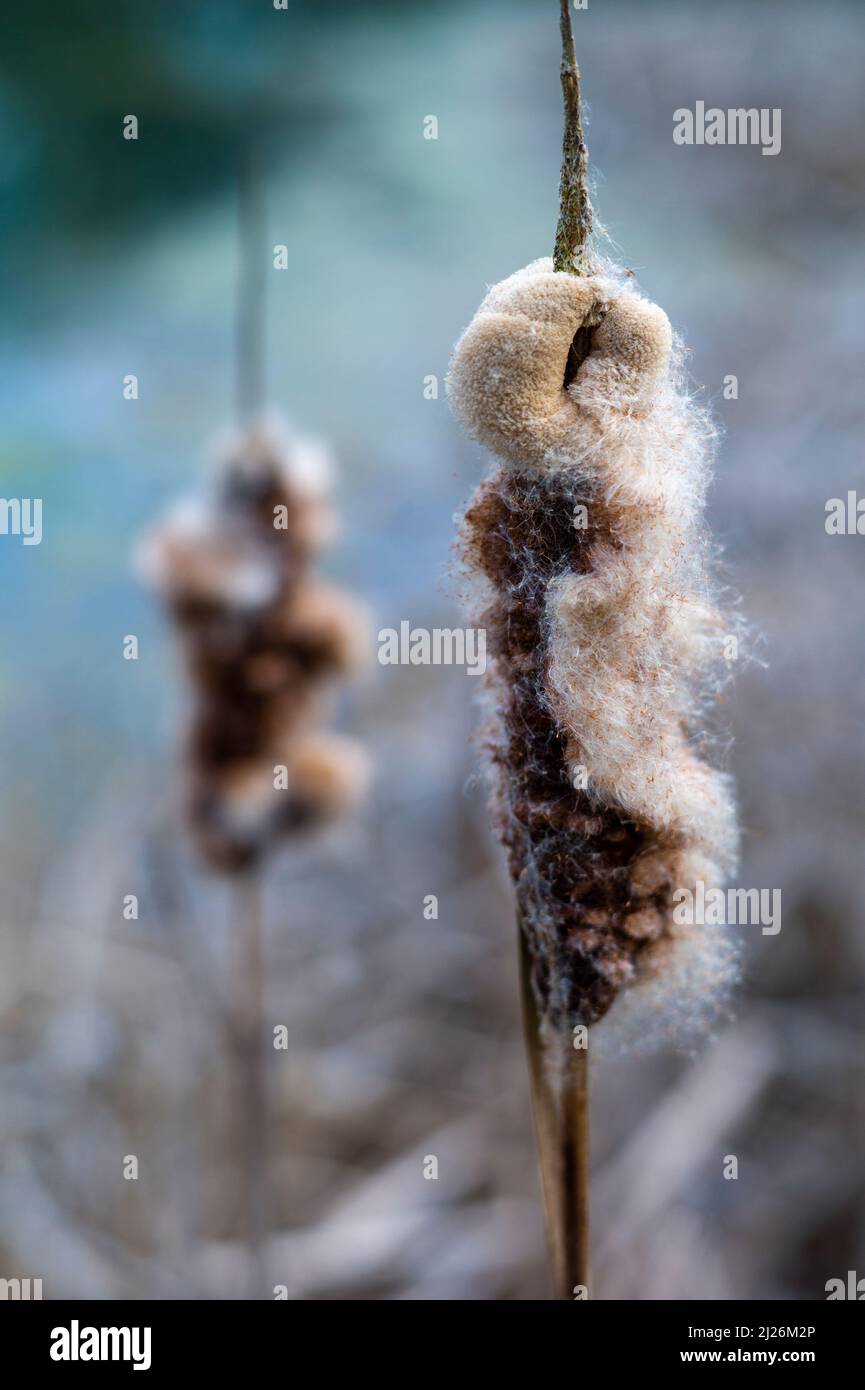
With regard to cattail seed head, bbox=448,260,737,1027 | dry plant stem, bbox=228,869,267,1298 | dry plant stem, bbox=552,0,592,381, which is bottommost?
dry plant stem, bbox=228,869,267,1298

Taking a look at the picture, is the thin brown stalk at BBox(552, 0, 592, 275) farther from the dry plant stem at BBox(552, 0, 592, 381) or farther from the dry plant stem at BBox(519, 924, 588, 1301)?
the dry plant stem at BBox(519, 924, 588, 1301)

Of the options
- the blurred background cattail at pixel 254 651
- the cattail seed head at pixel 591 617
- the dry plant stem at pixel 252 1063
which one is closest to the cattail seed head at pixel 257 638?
the blurred background cattail at pixel 254 651

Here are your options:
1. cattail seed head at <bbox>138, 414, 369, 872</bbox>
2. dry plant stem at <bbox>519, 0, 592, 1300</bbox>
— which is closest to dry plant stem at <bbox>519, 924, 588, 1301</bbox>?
dry plant stem at <bbox>519, 0, 592, 1300</bbox>

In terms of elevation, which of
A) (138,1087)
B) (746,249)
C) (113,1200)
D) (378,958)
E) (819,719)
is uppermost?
(746,249)

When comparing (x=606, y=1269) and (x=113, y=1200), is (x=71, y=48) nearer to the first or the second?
(x=113, y=1200)

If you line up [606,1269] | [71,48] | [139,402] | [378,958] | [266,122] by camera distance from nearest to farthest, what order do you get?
[606,1269] → [378,958] → [71,48] → [266,122] → [139,402]

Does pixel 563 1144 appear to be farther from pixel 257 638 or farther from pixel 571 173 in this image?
pixel 257 638

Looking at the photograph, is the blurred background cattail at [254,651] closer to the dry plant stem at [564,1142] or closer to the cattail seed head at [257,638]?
the cattail seed head at [257,638]

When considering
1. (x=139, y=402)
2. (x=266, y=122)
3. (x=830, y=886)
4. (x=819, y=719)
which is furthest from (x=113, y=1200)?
(x=266, y=122)

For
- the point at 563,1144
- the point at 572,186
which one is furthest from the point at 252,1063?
the point at 572,186
